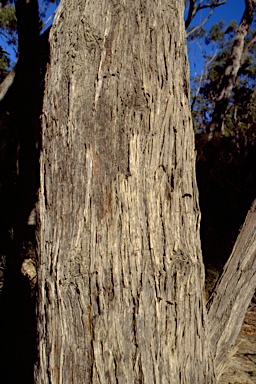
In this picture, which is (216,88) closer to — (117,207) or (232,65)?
(232,65)

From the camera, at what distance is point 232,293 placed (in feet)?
6.70

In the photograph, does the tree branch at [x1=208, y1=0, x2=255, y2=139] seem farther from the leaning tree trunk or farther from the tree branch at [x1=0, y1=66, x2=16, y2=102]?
the leaning tree trunk

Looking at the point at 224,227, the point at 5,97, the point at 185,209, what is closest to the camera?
the point at 185,209

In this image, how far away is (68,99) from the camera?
155 centimetres

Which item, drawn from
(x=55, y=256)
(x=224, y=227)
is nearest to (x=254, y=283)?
(x=55, y=256)

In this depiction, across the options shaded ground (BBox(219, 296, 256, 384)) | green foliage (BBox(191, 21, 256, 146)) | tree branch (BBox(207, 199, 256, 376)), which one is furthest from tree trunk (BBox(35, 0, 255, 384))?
green foliage (BBox(191, 21, 256, 146))

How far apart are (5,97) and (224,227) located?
2856mm

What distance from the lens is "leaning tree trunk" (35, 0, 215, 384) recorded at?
1.48 metres

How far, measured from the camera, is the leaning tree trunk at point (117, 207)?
1.48 metres

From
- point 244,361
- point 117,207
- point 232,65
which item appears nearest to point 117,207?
point 117,207

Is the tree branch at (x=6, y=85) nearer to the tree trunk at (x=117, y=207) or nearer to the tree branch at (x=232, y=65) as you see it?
the tree trunk at (x=117, y=207)

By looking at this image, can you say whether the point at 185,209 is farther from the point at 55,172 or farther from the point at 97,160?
the point at 55,172

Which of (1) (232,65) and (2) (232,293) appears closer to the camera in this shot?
(2) (232,293)

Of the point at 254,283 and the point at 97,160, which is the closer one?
the point at 97,160
